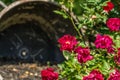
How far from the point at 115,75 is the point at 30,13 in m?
2.99

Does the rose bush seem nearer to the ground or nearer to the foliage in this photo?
the foliage

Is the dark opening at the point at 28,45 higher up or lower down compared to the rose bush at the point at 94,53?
lower down

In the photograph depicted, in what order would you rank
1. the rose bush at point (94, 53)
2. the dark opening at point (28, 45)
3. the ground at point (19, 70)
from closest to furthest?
the rose bush at point (94, 53) → the ground at point (19, 70) → the dark opening at point (28, 45)

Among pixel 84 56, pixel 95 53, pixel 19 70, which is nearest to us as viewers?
pixel 84 56

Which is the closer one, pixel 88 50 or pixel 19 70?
pixel 88 50

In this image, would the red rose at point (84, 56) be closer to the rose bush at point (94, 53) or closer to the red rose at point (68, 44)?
the rose bush at point (94, 53)

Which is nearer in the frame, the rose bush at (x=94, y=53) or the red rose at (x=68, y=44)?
the rose bush at (x=94, y=53)

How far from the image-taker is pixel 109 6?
4676 mm

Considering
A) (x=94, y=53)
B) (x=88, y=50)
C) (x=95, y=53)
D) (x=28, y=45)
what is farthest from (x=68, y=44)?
(x=28, y=45)

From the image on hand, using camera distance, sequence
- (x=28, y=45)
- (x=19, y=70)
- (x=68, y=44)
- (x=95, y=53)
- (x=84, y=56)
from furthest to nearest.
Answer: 1. (x=28, y=45)
2. (x=19, y=70)
3. (x=95, y=53)
4. (x=68, y=44)
5. (x=84, y=56)

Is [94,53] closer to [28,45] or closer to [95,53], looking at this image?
[95,53]

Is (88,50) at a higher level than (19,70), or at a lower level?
higher

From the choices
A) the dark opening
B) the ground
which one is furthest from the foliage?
the dark opening

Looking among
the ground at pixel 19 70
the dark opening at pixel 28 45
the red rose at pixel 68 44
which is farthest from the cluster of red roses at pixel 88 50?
the dark opening at pixel 28 45
